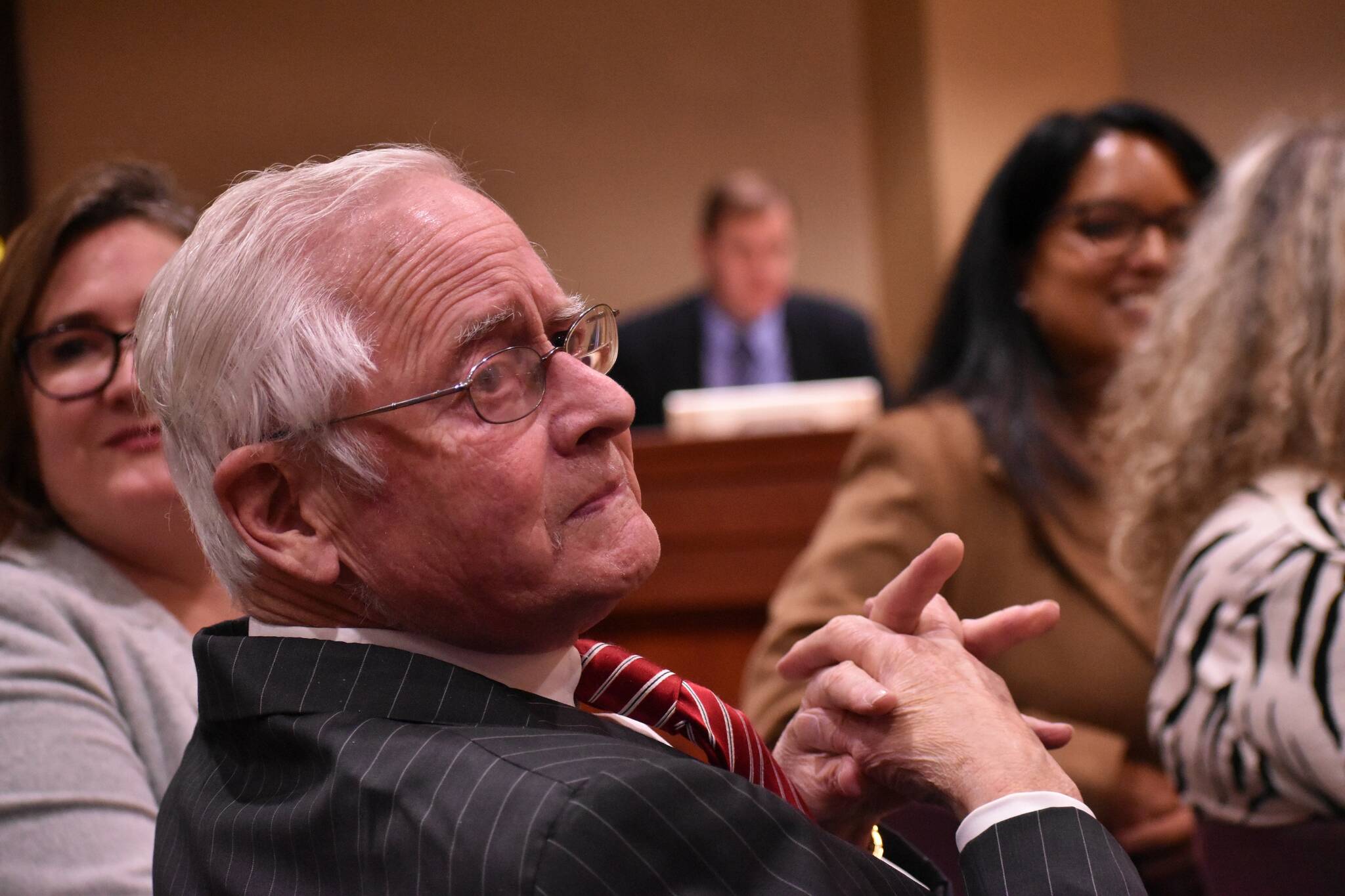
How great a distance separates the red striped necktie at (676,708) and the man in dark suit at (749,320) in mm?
3900

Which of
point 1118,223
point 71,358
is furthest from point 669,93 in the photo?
point 71,358

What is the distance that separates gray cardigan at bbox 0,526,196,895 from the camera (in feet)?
3.70

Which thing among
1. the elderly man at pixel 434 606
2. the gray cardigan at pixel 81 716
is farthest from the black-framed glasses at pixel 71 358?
the elderly man at pixel 434 606

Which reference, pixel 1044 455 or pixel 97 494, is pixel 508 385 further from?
pixel 1044 455

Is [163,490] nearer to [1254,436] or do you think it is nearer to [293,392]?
[293,392]

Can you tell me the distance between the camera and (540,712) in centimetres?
91

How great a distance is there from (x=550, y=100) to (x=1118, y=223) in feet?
13.6

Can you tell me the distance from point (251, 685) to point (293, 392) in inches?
8.6

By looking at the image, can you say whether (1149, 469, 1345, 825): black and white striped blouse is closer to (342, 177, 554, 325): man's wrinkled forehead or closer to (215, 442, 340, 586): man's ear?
(342, 177, 554, 325): man's wrinkled forehead

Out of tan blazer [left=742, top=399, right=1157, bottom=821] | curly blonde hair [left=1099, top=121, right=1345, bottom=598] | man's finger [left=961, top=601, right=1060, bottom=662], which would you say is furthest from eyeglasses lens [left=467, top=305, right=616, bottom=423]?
curly blonde hair [left=1099, top=121, right=1345, bottom=598]

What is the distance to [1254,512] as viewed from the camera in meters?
1.43

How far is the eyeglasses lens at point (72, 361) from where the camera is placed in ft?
4.73

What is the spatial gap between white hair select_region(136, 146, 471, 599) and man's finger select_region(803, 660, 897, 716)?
16.0 inches

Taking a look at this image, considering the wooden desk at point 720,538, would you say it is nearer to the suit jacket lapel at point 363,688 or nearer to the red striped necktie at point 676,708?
the red striped necktie at point 676,708
